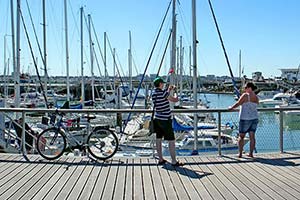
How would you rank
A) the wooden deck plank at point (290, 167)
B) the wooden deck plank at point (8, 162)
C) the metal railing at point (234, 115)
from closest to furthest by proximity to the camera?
the wooden deck plank at point (290, 167), the wooden deck plank at point (8, 162), the metal railing at point (234, 115)

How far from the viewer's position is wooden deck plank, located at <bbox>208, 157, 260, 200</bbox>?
218 inches

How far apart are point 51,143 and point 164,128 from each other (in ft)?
8.53

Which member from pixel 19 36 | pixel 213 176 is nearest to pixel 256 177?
pixel 213 176

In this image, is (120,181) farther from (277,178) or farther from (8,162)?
(8,162)

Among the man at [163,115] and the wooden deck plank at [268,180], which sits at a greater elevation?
the man at [163,115]

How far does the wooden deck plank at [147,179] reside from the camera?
218 inches

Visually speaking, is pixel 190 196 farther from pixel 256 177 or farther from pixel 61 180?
pixel 61 180

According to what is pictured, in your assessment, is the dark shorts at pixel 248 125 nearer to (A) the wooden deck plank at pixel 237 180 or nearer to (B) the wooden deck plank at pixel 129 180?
(A) the wooden deck plank at pixel 237 180

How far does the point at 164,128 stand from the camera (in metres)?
7.33

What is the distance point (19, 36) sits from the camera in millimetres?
16047

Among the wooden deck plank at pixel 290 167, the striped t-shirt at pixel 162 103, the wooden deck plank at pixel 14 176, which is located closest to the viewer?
the wooden deck plank at pixel 14 176

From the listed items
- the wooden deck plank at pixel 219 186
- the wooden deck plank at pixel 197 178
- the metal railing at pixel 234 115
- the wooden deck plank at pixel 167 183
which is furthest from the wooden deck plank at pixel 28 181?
the wooden deck plank at pixel 219 186

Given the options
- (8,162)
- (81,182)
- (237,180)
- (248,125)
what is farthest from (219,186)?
(8,162)

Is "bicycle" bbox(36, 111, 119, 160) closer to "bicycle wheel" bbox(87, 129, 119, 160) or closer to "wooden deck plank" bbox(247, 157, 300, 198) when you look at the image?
"bicycle wheel" bbox(87, 129, 119, 160)
